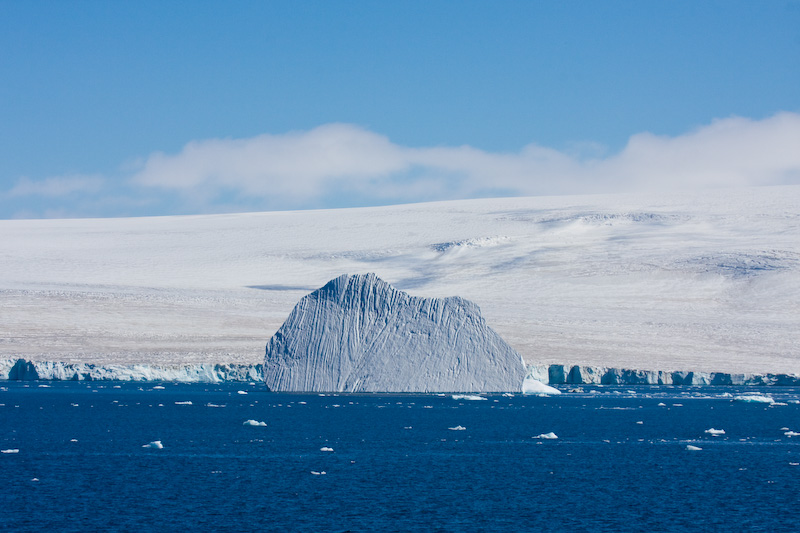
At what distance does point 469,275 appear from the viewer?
224 ft

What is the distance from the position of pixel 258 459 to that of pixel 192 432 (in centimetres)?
455

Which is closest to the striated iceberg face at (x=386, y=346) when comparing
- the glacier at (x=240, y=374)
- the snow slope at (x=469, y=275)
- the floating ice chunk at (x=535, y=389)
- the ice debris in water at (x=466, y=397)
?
the ice debris in water at (x=466, y=397)

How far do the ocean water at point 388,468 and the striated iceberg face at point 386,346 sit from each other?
33.4 inches

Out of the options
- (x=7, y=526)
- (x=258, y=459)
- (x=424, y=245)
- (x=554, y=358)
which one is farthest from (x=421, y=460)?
(x=424, y=245)

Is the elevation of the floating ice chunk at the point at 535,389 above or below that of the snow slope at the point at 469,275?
below

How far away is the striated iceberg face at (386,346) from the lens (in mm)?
32594

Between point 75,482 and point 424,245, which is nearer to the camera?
point 75,482

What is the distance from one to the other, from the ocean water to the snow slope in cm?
1462

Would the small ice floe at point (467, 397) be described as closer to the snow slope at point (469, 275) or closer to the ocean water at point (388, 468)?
the ocean water at point (388, 468)

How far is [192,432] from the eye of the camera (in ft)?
81.0

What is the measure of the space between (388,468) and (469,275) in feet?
160

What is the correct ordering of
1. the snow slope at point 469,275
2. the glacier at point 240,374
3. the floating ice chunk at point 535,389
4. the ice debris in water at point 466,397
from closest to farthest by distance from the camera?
the ice debris in water at point 466,397
the floating ice chunk at point 535,389
the glacier at point 240,374
the snow slope at point 469,275

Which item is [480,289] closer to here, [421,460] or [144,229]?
[144,229]

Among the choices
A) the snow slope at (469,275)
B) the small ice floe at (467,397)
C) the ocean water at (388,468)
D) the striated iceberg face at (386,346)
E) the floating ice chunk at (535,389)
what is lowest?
the ocean water at (388,468)
